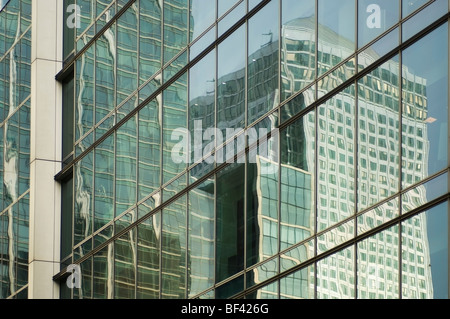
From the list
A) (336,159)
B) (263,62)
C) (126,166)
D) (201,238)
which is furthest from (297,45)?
(126,166)

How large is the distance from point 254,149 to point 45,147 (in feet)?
41.5

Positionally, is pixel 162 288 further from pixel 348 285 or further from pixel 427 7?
pixel 427 7

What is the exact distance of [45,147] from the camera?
118 ft

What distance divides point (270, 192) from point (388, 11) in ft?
15.2

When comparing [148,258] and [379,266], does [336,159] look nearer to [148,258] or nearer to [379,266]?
[379,266]

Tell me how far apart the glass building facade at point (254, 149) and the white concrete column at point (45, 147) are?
0.91 ft

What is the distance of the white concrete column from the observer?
3509 centimetres

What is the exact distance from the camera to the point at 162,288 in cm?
2789

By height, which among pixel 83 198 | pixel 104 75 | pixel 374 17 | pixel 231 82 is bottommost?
pixel 83 198

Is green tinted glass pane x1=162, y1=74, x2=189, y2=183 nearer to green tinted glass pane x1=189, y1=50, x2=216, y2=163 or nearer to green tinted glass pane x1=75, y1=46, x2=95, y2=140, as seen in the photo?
green tinted glass pane x1=189, y1=50, x2=216, y2=163

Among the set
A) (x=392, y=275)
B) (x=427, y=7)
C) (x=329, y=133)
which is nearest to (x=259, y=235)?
(x=329, y=133)

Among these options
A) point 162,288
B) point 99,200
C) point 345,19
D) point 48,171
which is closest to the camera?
point 345,19

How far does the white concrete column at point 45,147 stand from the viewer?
1382 inches
